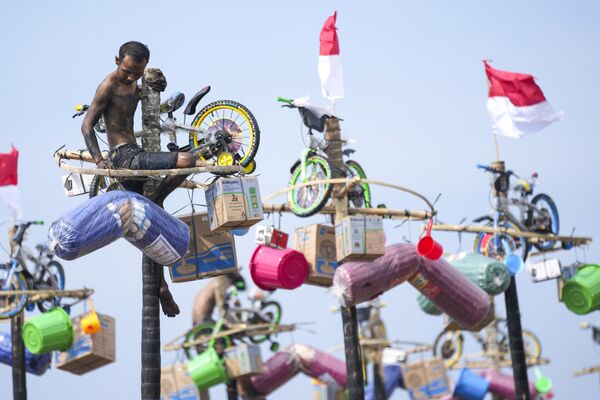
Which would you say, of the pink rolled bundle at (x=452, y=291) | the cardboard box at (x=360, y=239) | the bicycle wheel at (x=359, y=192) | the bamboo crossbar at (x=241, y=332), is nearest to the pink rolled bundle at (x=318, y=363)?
the bamboo crossbar at (x=241, y=332)

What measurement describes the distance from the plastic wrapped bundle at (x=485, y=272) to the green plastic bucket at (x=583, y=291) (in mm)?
2326

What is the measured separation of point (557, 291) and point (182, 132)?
11.8 m

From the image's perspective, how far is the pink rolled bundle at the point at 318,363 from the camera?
26766mm

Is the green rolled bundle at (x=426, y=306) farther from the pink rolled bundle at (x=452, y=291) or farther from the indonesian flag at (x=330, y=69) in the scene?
the indonesian flag at (x=330, y=69)

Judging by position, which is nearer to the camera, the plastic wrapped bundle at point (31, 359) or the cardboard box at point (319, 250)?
the cardboard box at point (319, 250)

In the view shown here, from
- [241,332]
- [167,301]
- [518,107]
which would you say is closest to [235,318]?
[241,332]

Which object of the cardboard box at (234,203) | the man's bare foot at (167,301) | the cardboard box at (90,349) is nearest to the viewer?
the cardboard box at (234,203)

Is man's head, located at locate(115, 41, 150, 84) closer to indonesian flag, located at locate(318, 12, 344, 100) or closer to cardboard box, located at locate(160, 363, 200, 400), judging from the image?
indonesian flag, located at locate(318, 12, 344, 100)

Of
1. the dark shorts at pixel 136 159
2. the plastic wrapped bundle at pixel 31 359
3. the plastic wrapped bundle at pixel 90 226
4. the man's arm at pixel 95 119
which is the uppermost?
the man's arm at pixel 95 119

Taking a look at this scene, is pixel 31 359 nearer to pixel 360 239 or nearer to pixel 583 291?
pixel 360 239

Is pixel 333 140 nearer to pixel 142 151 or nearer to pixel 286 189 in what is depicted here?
pixel 286 189

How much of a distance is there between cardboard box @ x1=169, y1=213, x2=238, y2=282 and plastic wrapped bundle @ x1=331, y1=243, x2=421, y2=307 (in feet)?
13.5

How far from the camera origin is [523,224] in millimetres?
22766

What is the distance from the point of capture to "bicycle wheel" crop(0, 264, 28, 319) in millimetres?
21297
